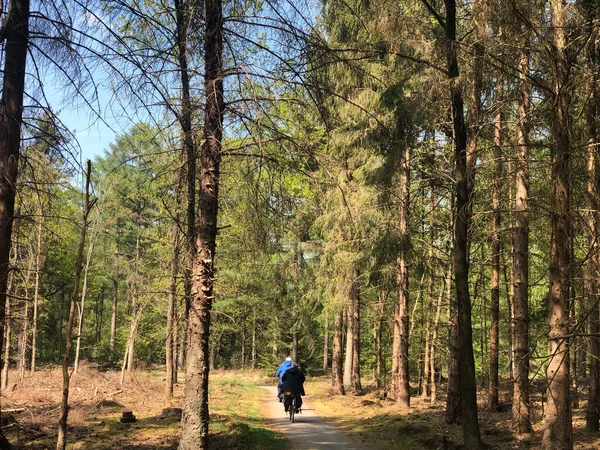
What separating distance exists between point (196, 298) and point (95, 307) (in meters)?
47.0

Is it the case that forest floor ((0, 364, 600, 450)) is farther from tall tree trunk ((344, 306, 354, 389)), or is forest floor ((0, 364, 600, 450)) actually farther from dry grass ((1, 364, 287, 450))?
tall tree trunk ((344, 306, 354, 389))

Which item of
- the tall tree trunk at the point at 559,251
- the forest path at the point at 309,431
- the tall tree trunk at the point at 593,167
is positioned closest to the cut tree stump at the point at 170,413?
the forest path at the point at 309,431

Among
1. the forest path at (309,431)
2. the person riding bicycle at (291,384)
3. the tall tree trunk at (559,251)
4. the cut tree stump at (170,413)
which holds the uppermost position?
the tall tree trunk at (559,251)

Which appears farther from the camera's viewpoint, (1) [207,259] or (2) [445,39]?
(2) [445,39]

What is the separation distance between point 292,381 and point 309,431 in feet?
5.24

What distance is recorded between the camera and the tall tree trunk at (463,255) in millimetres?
6645

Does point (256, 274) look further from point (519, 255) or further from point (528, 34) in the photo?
point (528, 34)

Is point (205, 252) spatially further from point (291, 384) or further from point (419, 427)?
point (291, 384)

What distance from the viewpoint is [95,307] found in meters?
47.4

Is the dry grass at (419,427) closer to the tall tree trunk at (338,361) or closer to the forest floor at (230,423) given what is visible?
the forest floor at (230,423)

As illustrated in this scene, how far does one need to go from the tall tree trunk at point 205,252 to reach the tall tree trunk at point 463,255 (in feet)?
11.4

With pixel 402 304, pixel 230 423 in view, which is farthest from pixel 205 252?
pixel 402 304

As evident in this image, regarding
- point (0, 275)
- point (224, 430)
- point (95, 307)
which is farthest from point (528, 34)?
point (95, 307)

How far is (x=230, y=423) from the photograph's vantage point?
973cm
